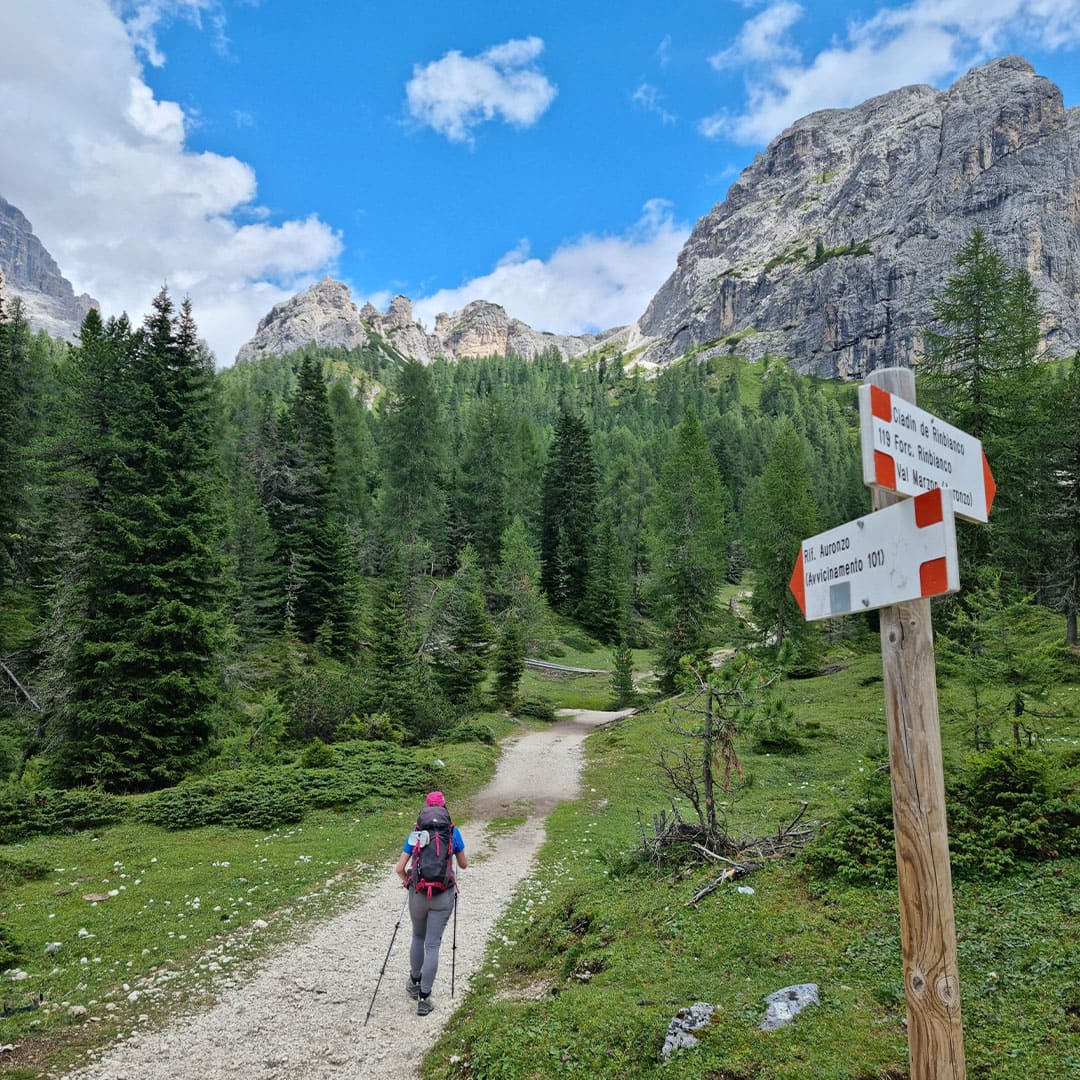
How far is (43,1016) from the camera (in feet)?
22.5

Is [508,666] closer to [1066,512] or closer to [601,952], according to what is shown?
[601,952]

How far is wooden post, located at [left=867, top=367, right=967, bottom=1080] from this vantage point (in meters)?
2.84

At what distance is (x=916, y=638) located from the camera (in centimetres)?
303

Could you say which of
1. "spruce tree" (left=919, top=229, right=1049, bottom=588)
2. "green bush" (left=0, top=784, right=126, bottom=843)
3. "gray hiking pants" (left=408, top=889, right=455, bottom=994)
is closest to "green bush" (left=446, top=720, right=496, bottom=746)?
"green bush" (left=0, top=784, right=126, bottom=843)

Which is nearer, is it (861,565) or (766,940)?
(861,565)

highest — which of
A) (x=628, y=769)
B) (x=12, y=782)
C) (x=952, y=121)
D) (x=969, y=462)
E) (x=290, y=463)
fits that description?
(x=952, y=121)

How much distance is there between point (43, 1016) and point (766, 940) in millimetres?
7837

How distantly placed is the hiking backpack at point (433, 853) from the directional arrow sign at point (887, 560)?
5.76 m

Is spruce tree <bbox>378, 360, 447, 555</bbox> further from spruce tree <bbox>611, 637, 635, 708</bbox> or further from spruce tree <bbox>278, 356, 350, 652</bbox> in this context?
spruce tree <bbox>611, 637, 635, 708</bbox>

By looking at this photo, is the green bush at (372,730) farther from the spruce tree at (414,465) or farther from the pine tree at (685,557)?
the spruce tree at (414,465)

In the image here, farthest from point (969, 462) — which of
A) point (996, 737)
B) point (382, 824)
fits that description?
point (996, 737)

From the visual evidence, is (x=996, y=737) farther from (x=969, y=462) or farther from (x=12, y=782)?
(x=12, y=782)

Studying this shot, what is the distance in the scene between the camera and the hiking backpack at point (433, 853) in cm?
747

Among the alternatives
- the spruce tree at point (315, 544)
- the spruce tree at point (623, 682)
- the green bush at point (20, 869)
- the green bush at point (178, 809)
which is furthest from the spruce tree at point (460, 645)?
the green bush at point (20, 869)
